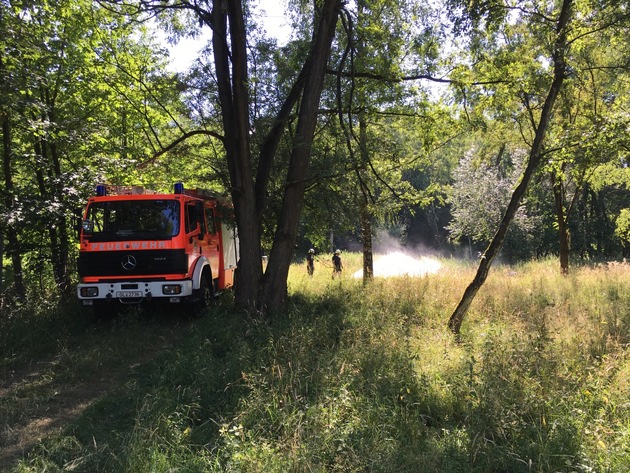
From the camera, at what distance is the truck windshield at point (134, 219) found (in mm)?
8852

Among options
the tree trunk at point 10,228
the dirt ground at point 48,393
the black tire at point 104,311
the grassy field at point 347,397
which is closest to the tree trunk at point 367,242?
the grassy field at point 347,397

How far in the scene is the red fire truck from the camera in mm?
8672

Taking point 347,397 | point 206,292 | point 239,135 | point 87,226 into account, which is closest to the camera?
point 347,397

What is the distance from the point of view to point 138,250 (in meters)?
8.74

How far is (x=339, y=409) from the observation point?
14.1 ft

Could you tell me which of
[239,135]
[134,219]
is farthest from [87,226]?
[239,135]

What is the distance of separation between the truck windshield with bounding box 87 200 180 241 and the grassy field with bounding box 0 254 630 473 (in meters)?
1.76

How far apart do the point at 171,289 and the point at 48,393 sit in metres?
3.36

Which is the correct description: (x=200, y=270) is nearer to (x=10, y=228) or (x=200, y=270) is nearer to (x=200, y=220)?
(x=200, y=220)

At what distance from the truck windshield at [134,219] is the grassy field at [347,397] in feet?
5.77

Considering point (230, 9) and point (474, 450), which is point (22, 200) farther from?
point (474, 450)

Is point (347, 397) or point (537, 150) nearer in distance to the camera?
point (347, 397)

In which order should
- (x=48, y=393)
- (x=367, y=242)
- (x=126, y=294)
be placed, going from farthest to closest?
(x=367, y=242), (x=126, y=294), (x=48, y=393)

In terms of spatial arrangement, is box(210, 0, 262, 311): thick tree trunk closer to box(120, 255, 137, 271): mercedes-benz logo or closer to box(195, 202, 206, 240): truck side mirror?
box(195, 202, 206, 240): truck side mirror
